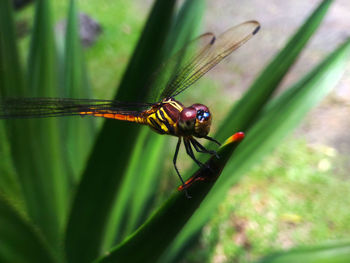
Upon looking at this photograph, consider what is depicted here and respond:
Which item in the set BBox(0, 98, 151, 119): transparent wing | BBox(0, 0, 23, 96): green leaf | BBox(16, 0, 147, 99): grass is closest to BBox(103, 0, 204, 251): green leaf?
BBox(0, 98, 151, 119): transparent wing

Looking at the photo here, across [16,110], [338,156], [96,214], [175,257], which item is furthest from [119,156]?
[338,156]

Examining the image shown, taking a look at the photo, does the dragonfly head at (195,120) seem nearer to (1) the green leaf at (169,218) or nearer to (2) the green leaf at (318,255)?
(1) the green leaf at (169,218)

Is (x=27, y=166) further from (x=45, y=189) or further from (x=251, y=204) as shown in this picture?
(x=251, y=204)

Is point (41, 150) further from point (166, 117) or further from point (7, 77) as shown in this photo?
point (166, 117)

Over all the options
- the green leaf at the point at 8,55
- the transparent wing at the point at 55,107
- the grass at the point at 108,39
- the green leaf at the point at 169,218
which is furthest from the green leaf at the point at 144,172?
the grass at the point at 108,39

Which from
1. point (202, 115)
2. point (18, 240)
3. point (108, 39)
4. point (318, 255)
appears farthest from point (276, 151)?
point (108, 39)

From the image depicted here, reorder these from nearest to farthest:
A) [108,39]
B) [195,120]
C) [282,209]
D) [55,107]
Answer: [195,120] → [55,107] → [282,209] → [108,39]
